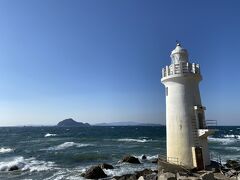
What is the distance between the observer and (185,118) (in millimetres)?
14242

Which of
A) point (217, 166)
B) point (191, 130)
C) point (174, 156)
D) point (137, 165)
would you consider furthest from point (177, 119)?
point (137, 165)

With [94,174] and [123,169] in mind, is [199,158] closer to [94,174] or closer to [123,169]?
[94,174]

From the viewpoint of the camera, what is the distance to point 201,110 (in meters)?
14.5

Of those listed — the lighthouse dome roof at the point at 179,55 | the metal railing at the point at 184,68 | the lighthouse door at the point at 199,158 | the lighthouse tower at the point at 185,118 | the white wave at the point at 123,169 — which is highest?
the lighthouse dome roof at the point at 179,55

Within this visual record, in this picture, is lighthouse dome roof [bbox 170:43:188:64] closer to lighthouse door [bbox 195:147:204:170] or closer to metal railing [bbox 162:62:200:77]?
metal railing [bbox 162:62:200:77]

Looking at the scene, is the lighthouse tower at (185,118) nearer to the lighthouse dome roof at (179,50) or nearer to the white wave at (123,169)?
the lighthouse dome roof at (179,50)

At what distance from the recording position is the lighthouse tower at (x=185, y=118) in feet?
46.1

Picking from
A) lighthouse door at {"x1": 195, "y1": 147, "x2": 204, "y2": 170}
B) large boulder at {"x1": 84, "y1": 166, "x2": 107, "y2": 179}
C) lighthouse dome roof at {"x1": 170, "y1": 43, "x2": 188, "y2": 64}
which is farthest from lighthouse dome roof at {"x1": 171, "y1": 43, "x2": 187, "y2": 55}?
large boulder at {"x1": 84, "y1": 166, "x2": 107, "y2": 179}

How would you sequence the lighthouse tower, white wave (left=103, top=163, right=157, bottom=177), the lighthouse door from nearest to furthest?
the lighthouse door
the lighthouse tower
white wave (left=103, top=163, right=157, bottom=177)

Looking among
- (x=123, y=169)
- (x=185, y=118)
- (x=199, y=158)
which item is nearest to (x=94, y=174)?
(x=123, y=169)

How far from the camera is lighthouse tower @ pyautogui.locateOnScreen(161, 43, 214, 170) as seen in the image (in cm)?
1405

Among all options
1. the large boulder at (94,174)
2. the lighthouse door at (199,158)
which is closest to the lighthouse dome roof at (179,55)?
the lighthouse door at (199,158)

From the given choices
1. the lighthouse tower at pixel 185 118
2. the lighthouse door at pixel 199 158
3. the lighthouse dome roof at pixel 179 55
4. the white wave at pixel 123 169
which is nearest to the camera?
the lighthouse door at pixel 199 158

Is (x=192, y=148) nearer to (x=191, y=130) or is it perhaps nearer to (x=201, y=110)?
(x=191, y=130)
